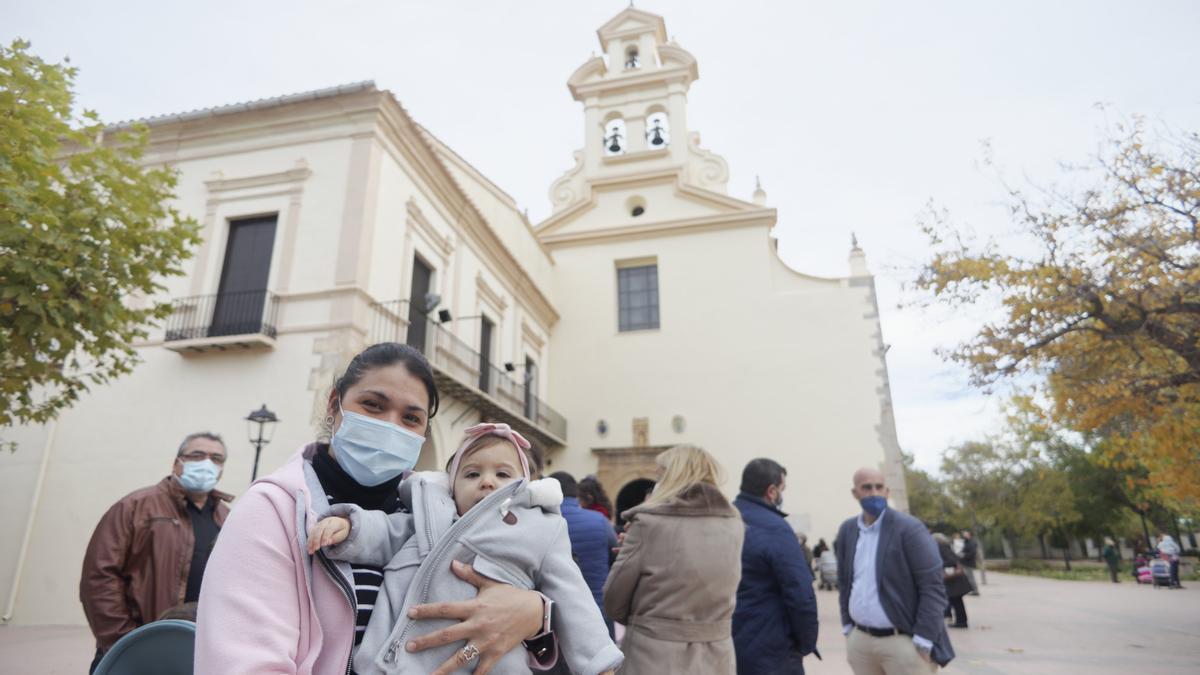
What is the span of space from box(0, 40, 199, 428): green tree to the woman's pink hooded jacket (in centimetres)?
505

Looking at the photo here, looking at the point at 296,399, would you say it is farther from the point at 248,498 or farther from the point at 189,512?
the point at 248,498

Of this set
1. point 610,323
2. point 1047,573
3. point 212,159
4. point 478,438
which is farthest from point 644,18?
point 1047,573

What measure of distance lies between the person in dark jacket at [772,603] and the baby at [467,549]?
7.05 feet

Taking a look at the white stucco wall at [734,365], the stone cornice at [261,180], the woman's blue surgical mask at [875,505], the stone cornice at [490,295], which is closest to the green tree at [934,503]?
the white stucco wall at [734,365]

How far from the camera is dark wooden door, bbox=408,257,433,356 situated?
1154 cm

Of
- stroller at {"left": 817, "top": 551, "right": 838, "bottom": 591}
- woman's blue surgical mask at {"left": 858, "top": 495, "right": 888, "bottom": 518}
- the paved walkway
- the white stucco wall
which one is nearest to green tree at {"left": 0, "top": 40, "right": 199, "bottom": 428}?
woman's blue surgical mask at {"left": 858, "top": 495, "right": 888, "bottom": 518}

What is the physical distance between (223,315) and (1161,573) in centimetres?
2343

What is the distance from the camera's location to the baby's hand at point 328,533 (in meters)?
1.23

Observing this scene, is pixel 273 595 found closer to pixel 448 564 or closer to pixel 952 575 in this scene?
pixel 448 564

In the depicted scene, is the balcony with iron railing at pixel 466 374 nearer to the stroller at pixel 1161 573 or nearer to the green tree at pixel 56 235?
the green tree at pixel 56 235

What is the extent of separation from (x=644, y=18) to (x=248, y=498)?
23.3m

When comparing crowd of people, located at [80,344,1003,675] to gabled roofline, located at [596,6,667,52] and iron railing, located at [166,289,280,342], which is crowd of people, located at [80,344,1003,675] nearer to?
iron railing, located at [166,289,280,342]

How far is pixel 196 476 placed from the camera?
3.69 meters

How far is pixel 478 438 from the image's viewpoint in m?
1.73
